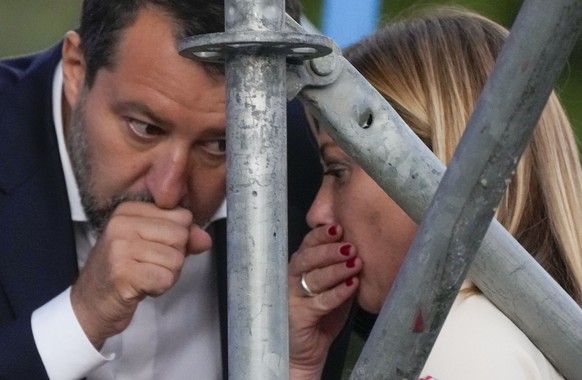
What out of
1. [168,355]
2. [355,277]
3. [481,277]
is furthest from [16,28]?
[481,277]

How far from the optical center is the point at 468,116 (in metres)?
1.78

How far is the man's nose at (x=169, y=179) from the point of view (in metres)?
1.91

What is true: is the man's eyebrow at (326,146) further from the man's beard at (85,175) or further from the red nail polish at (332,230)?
the man's beard at (85,175)

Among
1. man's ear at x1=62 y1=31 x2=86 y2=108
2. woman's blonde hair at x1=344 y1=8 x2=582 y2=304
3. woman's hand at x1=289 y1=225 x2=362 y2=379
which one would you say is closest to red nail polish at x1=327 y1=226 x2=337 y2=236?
woman's hand at x1=289 y1=225 x2=362 y2=379

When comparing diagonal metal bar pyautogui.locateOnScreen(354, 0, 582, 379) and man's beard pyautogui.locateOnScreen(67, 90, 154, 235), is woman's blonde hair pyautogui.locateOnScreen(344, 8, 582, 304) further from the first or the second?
diagonal metal bar pyautogui.locateOnScreen(354, 0, 582, 379)

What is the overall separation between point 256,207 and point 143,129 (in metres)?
1.00

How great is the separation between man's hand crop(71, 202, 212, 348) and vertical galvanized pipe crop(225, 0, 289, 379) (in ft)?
2.64

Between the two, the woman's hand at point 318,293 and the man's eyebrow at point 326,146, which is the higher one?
the man's eyebrow at point 326,146

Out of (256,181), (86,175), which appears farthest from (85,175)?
(256,181)

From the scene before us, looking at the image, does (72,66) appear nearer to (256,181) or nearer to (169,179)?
(169,179)

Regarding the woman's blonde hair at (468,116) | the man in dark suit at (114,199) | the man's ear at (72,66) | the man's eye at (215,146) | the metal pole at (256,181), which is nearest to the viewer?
the metal pole at (256,181)

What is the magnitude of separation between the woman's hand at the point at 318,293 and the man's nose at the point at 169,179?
25 centimetres

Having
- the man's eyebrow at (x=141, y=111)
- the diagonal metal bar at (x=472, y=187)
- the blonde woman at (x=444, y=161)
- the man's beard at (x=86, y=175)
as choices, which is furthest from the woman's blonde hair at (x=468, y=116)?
the diagonal metal bar at (x=472, y=187)

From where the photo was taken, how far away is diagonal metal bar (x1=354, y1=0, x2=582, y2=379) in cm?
87
